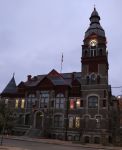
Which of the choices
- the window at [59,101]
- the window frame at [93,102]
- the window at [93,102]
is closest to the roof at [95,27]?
the window frame at [93,102]

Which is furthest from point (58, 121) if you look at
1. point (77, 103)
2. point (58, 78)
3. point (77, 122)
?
point (58, 78)

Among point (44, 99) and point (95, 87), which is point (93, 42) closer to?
point (95, 87)

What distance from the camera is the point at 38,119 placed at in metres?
52.5

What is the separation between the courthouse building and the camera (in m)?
48.1

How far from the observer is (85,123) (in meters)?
48.8

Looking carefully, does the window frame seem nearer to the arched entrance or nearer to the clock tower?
the clock tower

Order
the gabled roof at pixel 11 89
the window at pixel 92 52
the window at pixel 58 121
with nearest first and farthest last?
the window at pixel 58 121, the window at pixel 92 52, the gabled roof at pixel 11 89

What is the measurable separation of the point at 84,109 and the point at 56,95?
6.64 metres

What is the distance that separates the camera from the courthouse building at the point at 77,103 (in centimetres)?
4809

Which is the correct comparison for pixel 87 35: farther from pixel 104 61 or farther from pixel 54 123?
pixel 54 123

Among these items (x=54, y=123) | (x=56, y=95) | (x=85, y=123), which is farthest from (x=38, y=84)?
(x=85, y=123)

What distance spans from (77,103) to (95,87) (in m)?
4.76

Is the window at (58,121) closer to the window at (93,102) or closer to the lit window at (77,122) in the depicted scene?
the lit window at (77,122)

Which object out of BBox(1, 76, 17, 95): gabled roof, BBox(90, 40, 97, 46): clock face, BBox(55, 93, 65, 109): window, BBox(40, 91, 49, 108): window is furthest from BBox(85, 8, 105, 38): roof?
BBox(1, 76, 17, 95): gabled roof
